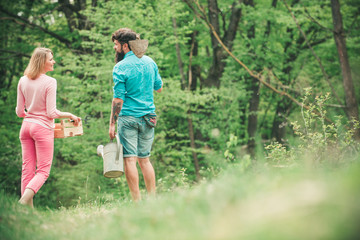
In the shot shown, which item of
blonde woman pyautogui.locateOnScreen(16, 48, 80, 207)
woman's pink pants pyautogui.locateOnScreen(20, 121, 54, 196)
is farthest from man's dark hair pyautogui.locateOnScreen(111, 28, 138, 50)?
woman's pink pants pyautogui.locateOnScreen(20, 121, 54, 196)

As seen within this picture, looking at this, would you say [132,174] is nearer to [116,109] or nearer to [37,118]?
[116,109]

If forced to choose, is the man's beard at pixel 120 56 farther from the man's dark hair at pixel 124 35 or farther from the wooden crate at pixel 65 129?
the wooden crate at pixel 65 129

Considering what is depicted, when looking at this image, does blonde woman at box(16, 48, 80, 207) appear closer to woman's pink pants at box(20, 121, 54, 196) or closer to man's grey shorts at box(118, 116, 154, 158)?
woman's pink pants at box(20, 121, 54, 196)

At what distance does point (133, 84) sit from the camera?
3.94m

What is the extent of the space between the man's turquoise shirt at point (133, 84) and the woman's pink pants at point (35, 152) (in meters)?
0.95

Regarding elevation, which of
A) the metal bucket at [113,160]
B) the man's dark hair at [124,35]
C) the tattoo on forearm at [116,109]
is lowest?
the metal bucket at [113,160]

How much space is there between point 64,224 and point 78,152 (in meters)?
7.81

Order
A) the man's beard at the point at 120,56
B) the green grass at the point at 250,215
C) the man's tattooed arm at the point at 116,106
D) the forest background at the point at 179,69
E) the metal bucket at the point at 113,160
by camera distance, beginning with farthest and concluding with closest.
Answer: the forest background at the point at 179,69 < the man's beard at the point at 120,56 < the man's tattooed arm at the point at 116,106 < the metal bucket at the point at 113,160 < the green grass at the point at 250,215

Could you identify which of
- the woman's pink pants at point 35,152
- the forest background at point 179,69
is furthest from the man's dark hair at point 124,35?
the forest background at point 179,69

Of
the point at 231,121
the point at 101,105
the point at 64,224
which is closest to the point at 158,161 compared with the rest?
the point at 101,105

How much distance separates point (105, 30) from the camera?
32.1 feet

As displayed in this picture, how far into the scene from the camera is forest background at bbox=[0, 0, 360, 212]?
30.8 ft

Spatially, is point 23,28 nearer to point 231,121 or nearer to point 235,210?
point 231,121

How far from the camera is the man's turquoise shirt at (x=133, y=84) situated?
3.88 m
